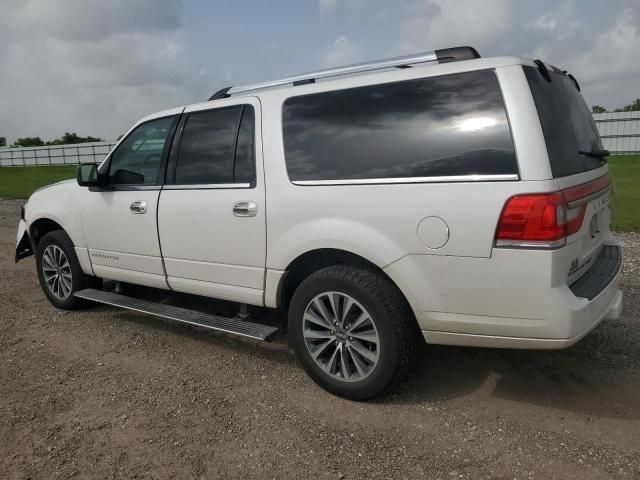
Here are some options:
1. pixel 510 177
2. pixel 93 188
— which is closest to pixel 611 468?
pixel 510 177

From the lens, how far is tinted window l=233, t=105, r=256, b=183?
3707 mm

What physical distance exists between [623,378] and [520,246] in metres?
1.59

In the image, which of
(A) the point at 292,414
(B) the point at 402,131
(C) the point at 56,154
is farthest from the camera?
(C) the point at 56,154

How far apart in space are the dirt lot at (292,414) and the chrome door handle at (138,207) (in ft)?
3.71

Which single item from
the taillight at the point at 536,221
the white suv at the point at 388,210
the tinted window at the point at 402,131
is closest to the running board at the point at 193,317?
the white suv at the point at 388,210

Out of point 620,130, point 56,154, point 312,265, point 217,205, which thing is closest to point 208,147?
point 217,205

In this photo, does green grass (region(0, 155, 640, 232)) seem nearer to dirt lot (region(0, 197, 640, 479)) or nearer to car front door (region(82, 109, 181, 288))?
dirt lot (region(0, 197, 640, 479))

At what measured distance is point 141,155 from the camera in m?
4.50

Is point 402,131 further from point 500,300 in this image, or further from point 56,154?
point 56,154

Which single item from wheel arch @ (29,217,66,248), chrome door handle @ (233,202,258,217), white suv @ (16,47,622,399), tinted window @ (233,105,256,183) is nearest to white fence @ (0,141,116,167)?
wheel arch @ (29,217,66,248)

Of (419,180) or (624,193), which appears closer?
(419,180)

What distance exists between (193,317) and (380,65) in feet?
7.64

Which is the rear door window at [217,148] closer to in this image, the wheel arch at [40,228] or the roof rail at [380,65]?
the roof rail at [380,65]

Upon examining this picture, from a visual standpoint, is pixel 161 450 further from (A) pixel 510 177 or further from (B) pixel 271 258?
(A) pixel 510 177
